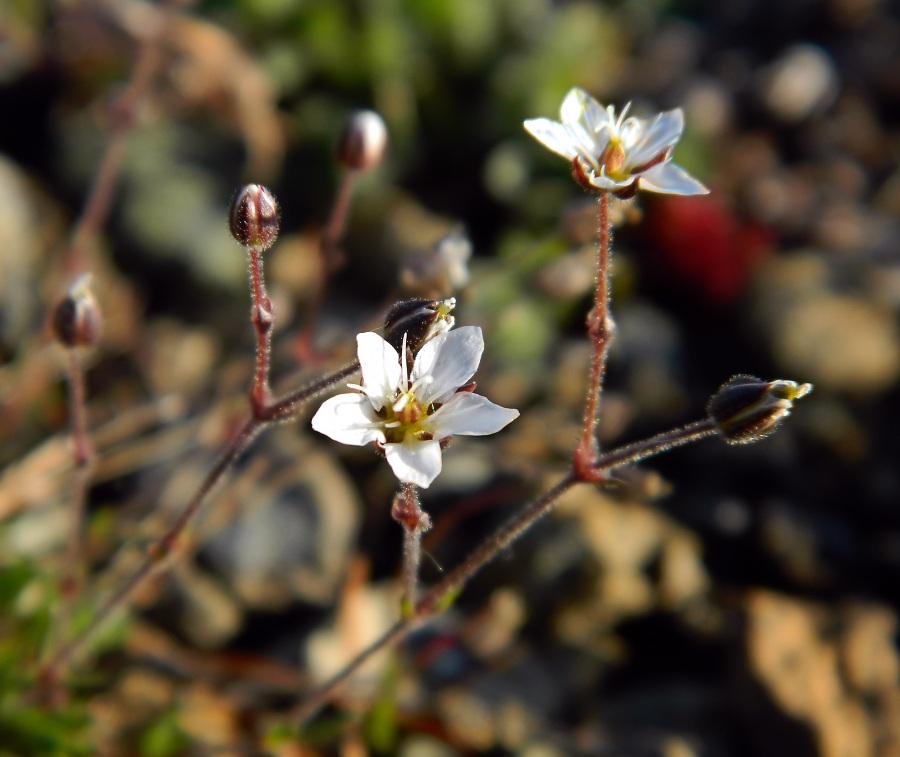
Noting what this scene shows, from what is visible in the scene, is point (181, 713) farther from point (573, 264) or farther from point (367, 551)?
point (573, 264)

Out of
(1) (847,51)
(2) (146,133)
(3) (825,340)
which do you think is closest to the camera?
(3) (825,340)

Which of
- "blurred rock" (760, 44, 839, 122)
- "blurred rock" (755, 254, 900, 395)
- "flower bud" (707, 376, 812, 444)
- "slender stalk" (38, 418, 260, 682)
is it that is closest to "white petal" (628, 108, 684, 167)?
"flower bud" (707, 376, 812, 444)

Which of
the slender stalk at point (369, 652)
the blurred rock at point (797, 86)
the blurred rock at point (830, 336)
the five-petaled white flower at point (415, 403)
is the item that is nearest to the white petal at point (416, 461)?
the five-petaled white flower at point (415, 403)

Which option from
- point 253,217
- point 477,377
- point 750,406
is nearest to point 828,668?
point 477,377

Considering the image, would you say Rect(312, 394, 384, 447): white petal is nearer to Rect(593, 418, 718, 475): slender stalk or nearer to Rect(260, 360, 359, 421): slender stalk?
Rect(260, 360, 359, 421): slender stalk

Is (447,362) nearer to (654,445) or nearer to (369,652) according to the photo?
(654,445)

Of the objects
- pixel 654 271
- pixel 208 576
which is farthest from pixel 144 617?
pixel 654 271
